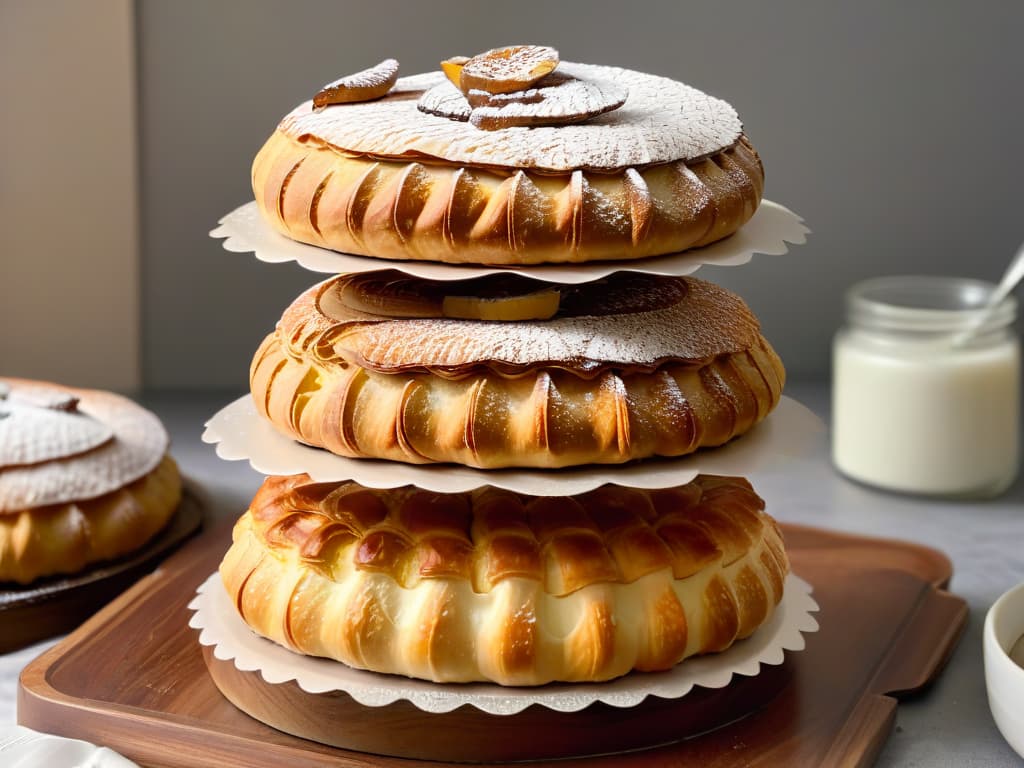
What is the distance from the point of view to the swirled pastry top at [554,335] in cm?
103

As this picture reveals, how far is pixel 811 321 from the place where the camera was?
2184mm

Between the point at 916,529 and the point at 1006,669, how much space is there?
64 cm

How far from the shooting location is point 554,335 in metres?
1.05

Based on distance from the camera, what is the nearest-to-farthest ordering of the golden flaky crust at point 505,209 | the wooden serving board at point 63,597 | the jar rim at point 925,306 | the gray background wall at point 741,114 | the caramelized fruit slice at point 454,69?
1. the golden flaky crust at point 505,209
2. the caramelized fruit slice at point 454,69
3. the wooden serving board at point 63,597
4. the jar rim at point 925,306
5. the gray background wall at point 741,114

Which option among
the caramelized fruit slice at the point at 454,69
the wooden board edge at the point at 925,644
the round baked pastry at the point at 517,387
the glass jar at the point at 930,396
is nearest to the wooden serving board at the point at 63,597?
the round baked pastry at the point at 517,387

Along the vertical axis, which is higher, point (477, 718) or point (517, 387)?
point (517, 387)

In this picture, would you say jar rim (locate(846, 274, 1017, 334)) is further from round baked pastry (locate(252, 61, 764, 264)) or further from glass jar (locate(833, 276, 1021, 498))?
round baked pastry (locate(252, 61, 764, 264))

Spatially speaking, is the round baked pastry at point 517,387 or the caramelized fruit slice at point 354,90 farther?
the caramelized fruit slice at point 354,90

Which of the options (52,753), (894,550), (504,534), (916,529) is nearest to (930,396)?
(916,529)

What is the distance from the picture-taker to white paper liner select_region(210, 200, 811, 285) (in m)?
1.01

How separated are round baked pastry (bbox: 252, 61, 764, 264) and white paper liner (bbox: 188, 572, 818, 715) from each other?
34 centimetres

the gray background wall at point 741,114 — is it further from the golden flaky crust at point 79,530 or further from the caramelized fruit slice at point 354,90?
the caramelized fruit slice at point 354,90

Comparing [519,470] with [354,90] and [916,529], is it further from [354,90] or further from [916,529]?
[916,529]

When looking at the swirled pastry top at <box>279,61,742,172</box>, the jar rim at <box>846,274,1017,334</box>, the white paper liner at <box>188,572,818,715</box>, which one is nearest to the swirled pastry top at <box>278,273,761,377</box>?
the swirled pastry top at <box>279,61,742,172</box>
